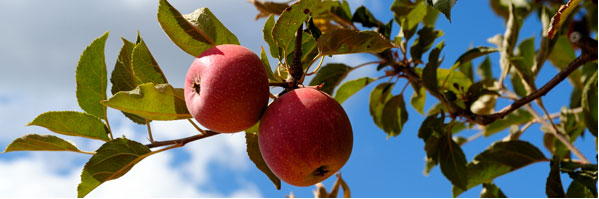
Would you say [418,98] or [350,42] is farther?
[418,98]

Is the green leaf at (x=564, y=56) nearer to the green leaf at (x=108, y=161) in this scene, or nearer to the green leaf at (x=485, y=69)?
the green leaf at (x=485, y=69)

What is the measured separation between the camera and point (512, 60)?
8.18 feet

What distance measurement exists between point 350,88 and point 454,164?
556 mm

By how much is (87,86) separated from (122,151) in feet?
0.74

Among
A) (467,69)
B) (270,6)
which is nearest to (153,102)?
(270,6)

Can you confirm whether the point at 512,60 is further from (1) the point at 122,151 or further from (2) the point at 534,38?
(1) the point at 122,151

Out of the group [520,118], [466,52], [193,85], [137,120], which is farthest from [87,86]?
[520,118]

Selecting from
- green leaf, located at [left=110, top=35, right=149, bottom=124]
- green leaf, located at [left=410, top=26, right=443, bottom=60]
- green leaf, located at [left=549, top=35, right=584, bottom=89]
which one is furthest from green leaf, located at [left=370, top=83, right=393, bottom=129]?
→ green leaf, located at [left=110, top=35, right=149, bottom=124]

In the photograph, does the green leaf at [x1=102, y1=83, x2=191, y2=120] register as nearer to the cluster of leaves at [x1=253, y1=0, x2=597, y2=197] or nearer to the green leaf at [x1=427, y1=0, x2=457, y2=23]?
the green leaf at [x1=427, y1=0, x2=457, y2=23]

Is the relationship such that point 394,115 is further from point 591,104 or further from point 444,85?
point 591,104

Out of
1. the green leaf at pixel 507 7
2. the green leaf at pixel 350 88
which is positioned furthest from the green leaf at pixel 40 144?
the green leaf at pixel 507 7

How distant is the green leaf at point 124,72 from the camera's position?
140 centimetres

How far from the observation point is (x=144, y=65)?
1.33 metres

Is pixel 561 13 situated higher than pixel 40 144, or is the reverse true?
pixel 561 13
